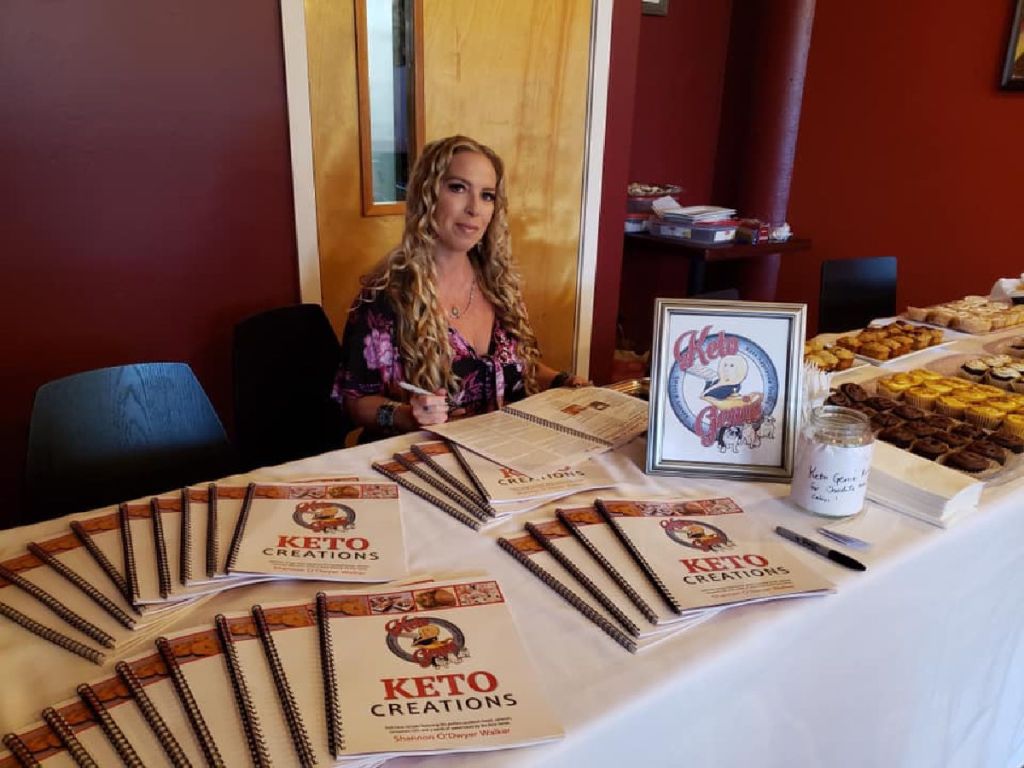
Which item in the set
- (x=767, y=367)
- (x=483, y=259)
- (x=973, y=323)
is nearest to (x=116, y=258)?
(x=483, y=259)

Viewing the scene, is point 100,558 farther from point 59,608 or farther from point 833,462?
point 833,462

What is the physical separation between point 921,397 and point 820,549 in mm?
690

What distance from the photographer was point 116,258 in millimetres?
1895

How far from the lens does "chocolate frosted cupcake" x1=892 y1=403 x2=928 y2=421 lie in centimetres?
135

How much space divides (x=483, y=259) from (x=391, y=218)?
643mm

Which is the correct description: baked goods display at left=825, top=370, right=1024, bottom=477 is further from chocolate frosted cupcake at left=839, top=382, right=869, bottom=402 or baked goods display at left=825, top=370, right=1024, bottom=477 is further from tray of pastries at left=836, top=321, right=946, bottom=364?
tray of pastries at left=836, top=321, right=946, bottom=364

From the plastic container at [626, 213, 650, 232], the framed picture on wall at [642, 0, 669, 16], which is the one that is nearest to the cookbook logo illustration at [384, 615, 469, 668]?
the plastic container at [626, 213, 650, 232]

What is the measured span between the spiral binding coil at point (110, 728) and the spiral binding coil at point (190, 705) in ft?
0.15

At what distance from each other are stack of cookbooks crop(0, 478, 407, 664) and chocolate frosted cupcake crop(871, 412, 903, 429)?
83cm

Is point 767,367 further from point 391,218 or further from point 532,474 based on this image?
point 391,218

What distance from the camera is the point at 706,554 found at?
0.92m

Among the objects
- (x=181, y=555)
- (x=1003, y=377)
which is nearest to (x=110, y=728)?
(x=181, y=555)

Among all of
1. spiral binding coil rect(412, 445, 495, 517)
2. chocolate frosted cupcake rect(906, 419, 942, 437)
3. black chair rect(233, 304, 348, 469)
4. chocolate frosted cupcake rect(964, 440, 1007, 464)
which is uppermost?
chocolate frosted cupcake rect(906, 419, 942, 437)

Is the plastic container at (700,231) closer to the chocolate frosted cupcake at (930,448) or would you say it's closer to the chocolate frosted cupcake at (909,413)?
the chocolate frosted cupcake at (909,413)
